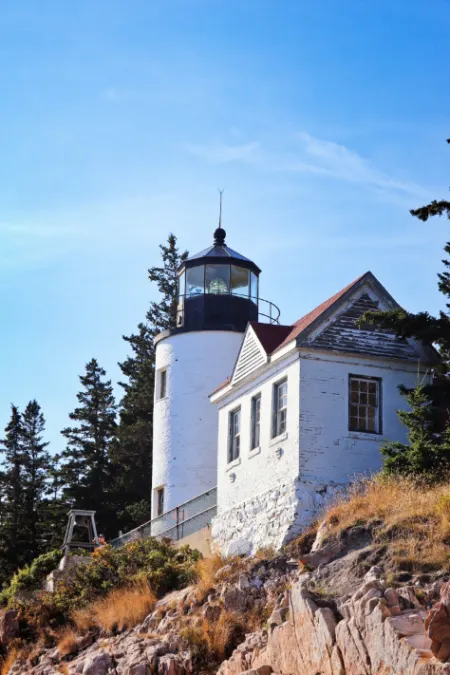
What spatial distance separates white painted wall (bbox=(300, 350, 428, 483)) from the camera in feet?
90.9

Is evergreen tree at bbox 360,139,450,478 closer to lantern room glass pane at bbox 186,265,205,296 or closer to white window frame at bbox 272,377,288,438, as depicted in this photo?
white window frame at bbox 272,377,288,438

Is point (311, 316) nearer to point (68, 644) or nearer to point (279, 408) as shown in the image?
point (279, 408)

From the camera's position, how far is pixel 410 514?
78.7 feet

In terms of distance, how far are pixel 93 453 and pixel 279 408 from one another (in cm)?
2241

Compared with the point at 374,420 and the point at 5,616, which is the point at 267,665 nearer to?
the point at 374,420

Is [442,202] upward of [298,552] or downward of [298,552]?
upward

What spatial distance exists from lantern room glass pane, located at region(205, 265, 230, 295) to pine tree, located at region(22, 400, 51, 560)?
1349 centimetres

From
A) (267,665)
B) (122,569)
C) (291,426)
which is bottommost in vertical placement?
(267,665)

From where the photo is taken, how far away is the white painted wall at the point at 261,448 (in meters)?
28.1

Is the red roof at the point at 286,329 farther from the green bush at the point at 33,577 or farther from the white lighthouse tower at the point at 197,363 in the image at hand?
the green bush at the point at 33,577

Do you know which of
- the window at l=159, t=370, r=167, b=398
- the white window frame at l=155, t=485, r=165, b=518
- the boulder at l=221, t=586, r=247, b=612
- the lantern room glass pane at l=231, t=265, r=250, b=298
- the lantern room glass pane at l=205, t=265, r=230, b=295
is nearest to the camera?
the boulder at l=221, t=586, r=247, b=612

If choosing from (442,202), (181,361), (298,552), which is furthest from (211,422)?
(442,202)

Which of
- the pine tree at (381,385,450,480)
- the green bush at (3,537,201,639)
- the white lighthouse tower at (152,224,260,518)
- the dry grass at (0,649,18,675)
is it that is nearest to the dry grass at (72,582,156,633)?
the green bush at (3,537,201,639)

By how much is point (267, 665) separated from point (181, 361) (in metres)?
17.2
